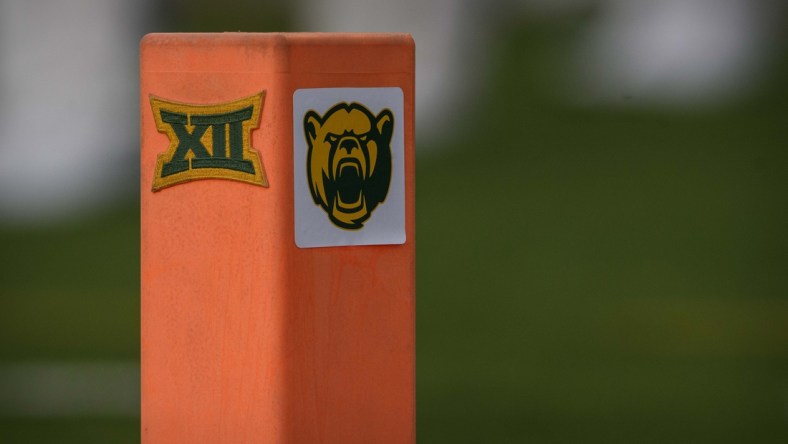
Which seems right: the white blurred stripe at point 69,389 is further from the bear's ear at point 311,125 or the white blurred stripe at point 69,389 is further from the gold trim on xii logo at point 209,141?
the bear's ear at point 311,125

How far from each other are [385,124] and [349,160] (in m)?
0.14

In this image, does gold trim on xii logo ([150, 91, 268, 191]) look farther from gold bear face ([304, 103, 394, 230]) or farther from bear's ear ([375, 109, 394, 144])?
bear's ear ([375, 109, 394, 144])

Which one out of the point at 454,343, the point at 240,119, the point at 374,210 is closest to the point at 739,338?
the point at 454,343

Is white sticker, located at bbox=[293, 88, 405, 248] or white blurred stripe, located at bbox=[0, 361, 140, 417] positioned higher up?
white sticker, located at bbox=[293, 88, 405, 248]

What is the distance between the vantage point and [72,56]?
4648mm

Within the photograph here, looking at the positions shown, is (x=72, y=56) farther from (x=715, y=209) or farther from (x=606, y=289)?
(x=715, y=209)

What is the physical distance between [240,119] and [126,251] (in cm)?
Result: 195

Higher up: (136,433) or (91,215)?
(91,215)

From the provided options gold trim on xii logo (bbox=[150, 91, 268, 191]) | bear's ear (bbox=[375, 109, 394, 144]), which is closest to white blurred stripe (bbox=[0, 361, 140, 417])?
gold trim on xii logo (bbox=[150, 91, 268, 191])

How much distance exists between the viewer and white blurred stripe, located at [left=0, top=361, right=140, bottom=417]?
15.6 ft

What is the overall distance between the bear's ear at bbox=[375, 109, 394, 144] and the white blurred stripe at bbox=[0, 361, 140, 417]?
2.24m

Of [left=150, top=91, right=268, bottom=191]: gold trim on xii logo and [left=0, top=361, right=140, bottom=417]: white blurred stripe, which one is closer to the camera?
[left=150, top=91, right=268, bottom=191]: gold trim on xii logo

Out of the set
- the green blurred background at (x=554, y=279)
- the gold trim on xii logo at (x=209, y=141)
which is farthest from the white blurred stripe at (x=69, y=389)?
the gold trim on xii logo at (x=209, y=141)

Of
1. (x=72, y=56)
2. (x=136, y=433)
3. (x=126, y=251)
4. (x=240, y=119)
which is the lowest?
(x=136, y=433)
